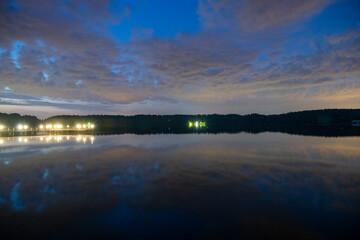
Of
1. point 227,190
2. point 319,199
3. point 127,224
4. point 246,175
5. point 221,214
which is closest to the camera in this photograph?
point 127,224

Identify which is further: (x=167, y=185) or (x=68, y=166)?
(x=68, y=166)

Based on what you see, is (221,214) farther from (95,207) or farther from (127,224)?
(95,207)

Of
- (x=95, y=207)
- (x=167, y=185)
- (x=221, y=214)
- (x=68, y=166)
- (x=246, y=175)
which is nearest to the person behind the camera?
(x=221, y=214)

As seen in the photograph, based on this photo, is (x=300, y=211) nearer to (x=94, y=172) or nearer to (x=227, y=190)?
(x=227, y=190)

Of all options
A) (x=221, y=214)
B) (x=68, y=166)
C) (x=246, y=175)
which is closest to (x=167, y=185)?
(x=221, y=214)

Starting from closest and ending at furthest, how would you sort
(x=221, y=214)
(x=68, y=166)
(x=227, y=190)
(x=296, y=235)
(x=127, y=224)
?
1. (x=296, y=235)
2. (x=127, y=224)
3. (x=221, y=214)
4. (x=227, y=190)
5. (x=68, y=166)

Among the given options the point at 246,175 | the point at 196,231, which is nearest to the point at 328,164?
the point at 246,175

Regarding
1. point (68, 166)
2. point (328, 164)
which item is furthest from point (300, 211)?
point (68, 166)

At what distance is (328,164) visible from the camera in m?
17.9

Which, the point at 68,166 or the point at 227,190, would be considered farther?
the point at 68,166

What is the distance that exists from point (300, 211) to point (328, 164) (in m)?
12.4

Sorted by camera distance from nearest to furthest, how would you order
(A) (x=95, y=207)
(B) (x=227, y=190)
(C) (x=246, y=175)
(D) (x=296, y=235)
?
(D) (x=296, y=235), (A) (x=95, y=207), (B) (x=227, y=190), (C) (x=246, y=175)

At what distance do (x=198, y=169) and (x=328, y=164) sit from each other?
12.4 m

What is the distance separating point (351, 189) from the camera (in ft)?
37.4
